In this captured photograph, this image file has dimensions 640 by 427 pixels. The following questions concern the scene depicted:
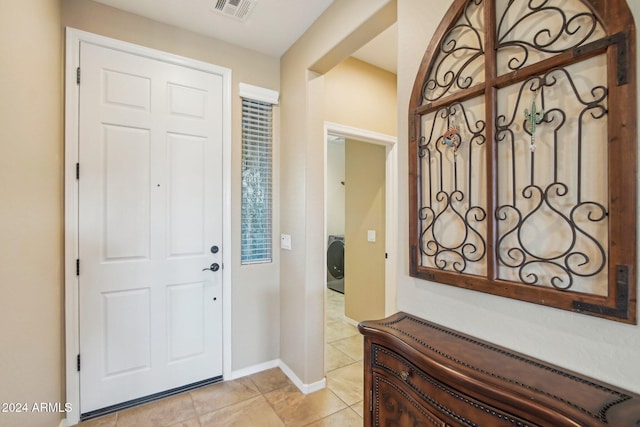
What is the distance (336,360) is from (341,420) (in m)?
A: 0.79

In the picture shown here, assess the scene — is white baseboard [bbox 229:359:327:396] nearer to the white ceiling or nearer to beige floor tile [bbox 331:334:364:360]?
beige floor tile [bbox 331:334:364:360]

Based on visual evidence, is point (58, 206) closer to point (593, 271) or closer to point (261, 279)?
point (261, 279)

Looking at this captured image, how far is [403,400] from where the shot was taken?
3.53 ft

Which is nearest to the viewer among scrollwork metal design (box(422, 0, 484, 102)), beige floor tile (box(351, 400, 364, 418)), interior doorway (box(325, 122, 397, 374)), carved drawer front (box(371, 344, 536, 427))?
carved drawer front (box(371, 344, 536, 427))

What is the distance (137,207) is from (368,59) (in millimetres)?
2289

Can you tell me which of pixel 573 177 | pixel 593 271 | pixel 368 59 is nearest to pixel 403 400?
pixel 593 271

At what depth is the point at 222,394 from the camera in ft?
7.10

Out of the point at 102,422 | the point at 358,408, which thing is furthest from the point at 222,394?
the point at 358,408

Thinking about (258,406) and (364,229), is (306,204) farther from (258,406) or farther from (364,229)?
(258,406)

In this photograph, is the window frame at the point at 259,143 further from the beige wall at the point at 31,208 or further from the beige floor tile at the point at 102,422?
the beige floor tile at the point at 102,422

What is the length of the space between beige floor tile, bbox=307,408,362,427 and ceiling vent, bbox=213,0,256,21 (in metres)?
2.75

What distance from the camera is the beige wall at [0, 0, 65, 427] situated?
1174 millimetres

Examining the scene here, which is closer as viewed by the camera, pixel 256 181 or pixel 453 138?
pixel 453 138

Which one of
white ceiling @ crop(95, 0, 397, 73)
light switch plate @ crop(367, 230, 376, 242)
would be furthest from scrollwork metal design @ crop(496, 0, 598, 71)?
light switch plate @ crop(367, 230, 376, 242)
